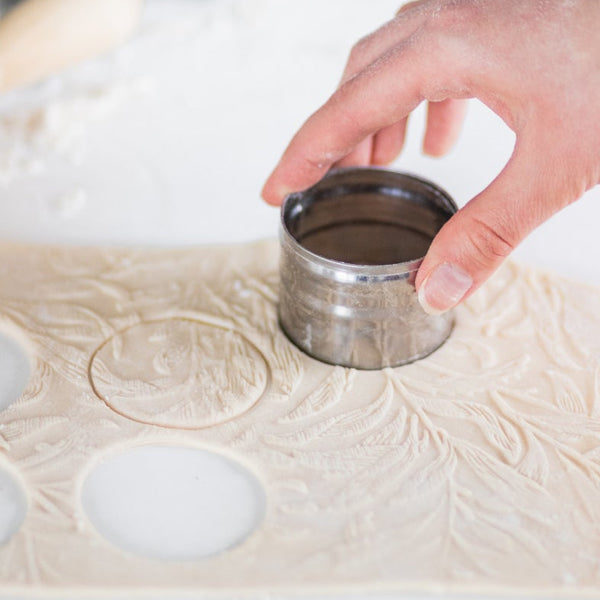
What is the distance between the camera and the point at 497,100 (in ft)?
4.80

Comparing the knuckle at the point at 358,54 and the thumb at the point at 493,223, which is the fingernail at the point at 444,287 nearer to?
the thumb at the point at 493,223

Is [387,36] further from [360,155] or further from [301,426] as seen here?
[301,426]

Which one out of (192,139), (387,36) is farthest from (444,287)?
(192,139)

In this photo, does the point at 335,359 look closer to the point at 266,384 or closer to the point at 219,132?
the point at 266,384

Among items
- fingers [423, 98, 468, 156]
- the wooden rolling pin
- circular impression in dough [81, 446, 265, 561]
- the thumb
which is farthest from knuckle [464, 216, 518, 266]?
the wooden rolling pin

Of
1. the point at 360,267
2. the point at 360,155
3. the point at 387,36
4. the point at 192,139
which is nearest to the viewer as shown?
the point at 360,267

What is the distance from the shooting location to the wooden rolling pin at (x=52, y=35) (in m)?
2.52

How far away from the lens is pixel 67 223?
217 centimetres

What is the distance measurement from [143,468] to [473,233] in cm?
73

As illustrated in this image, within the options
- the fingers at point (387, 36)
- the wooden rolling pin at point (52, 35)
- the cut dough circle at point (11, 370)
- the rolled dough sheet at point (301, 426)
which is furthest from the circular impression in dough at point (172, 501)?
the wooden rolling pin at point (52, 35)

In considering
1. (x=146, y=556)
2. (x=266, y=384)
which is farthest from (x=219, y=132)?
(x=146, y=556)

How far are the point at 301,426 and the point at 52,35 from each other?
162 cm

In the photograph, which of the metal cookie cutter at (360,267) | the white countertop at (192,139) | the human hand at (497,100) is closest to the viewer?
the human hand at (497,100)

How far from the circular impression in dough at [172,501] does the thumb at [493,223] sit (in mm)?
511
